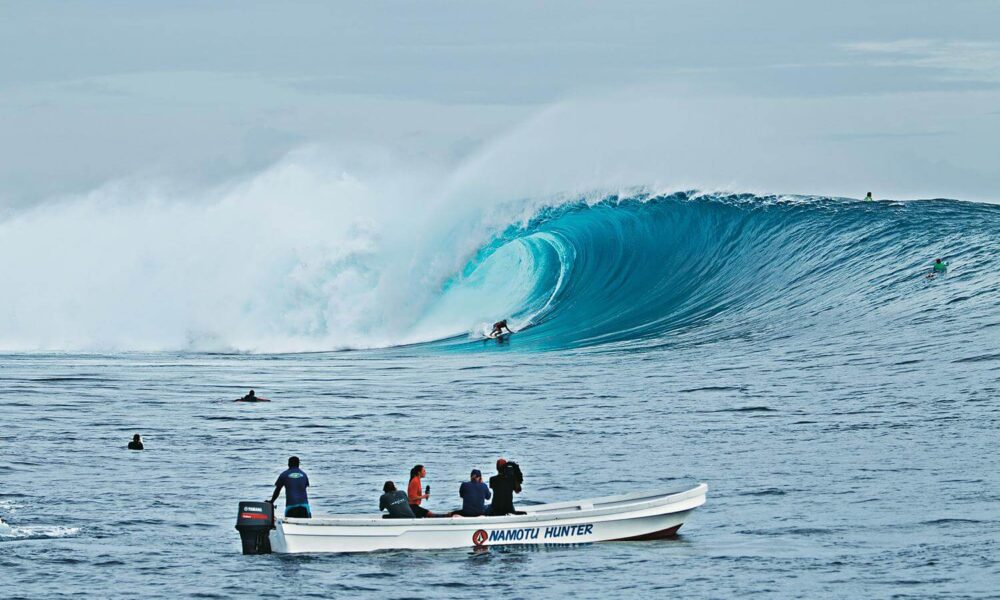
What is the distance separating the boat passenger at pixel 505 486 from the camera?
1577 centimetres

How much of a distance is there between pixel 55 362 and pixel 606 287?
50.3ft

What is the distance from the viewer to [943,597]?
41.4 feet

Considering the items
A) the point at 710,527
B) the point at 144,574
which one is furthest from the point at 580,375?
the point at 144,574

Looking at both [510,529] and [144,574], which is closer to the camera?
[144,574]

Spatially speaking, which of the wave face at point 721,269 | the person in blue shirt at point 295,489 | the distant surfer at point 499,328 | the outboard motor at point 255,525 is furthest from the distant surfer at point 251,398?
the outboard motor at point 255,525

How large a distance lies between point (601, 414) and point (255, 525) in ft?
33.5

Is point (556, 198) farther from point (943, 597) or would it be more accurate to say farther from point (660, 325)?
point (943, 597)

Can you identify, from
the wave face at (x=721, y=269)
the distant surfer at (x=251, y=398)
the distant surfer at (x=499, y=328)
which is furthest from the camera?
the distant surfer at (x=499, y=328)

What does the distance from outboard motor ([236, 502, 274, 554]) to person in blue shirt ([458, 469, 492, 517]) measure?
2136mm

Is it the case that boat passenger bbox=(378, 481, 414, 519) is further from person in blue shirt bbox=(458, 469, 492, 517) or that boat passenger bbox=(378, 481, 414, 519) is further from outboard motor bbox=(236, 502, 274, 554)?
outboard motor bbox=(236, 502, 274, 554)

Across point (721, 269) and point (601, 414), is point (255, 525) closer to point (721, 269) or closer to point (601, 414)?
point (601, 414)

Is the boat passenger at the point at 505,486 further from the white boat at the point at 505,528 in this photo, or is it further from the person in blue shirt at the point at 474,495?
the white boat at the point at 505,528

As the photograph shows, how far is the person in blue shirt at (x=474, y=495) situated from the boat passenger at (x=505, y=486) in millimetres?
147

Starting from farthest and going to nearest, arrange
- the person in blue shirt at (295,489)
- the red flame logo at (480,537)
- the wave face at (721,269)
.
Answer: the wave face at (721,269) < the red flame logo at (480,537) < the person in blue shirt at (295,489)
